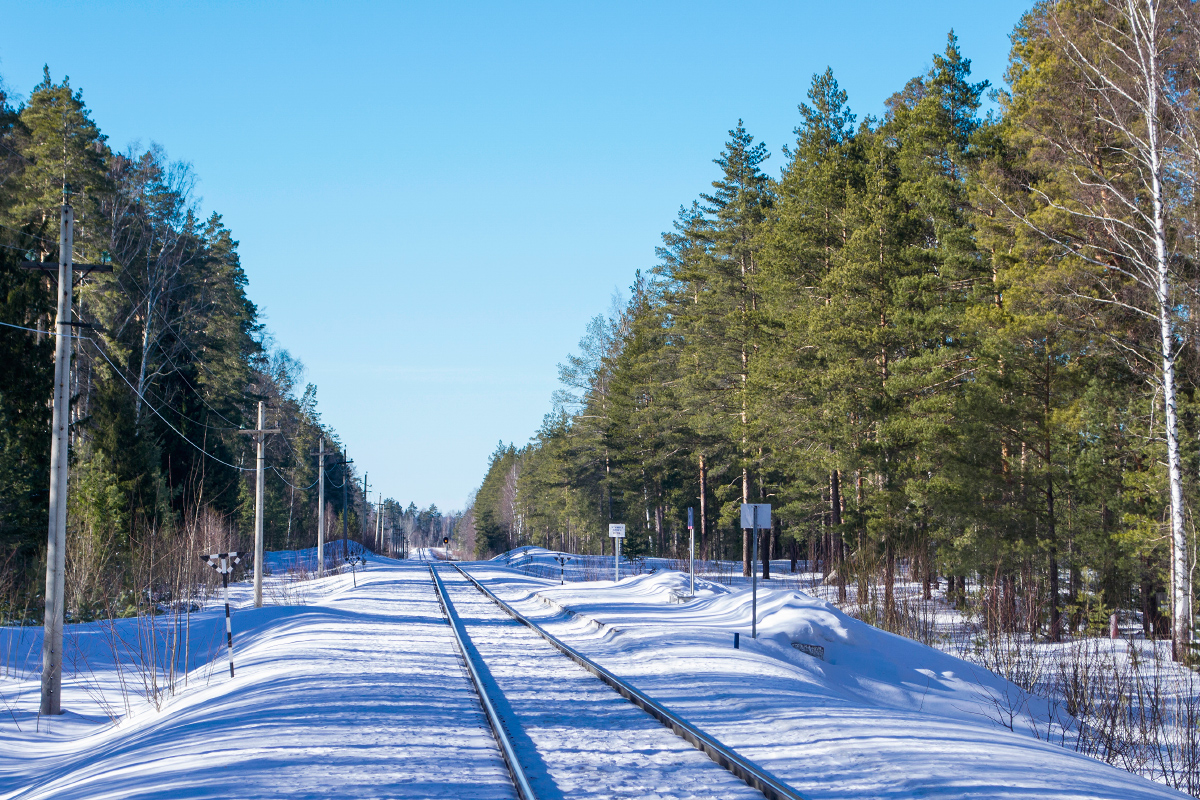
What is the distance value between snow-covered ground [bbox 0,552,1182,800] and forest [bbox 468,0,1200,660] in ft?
19.5

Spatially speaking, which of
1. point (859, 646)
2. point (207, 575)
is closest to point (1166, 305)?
point (859, 646)

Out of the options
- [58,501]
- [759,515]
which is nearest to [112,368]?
[58,501]

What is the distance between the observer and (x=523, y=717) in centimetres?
988

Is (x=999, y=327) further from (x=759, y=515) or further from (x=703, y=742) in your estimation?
(x=703, y=742)

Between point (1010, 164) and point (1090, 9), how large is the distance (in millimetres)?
4704

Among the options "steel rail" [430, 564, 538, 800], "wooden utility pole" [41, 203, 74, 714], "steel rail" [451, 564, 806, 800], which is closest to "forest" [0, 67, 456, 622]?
"wooden utility pole" [41, 203, 74, 714]

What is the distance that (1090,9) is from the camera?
22219 mm

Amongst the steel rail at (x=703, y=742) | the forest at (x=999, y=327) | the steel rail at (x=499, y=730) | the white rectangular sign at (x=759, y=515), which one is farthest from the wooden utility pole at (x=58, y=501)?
the forest at (x=999, y=327)

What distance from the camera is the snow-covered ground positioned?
7.36 meters

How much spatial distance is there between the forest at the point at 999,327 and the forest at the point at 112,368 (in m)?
19.8

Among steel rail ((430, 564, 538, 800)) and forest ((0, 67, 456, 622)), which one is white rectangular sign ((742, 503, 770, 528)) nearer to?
steel rail ((430, 564, 538, 800))

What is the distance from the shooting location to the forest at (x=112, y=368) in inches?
966

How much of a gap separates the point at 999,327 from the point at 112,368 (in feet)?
85.2

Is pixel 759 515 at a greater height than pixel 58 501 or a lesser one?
lesser
